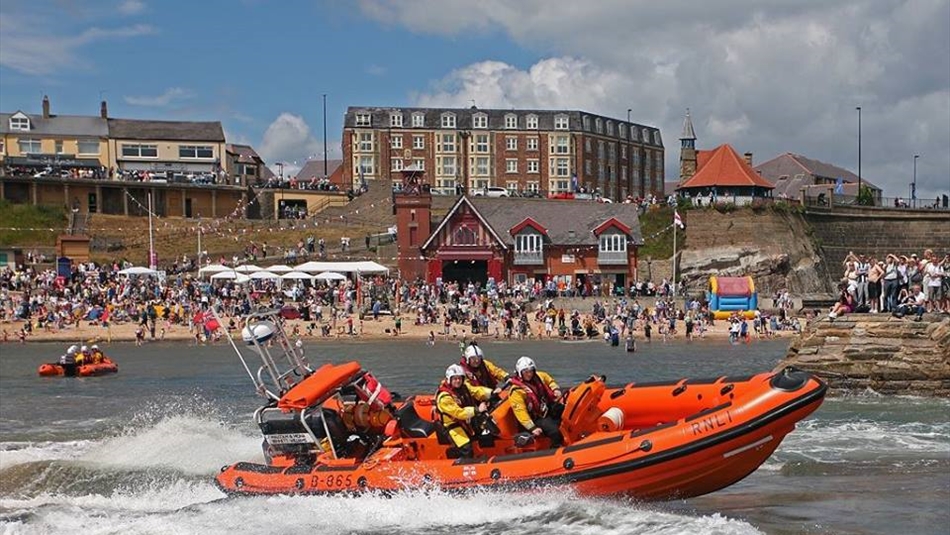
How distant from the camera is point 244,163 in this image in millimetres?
88125

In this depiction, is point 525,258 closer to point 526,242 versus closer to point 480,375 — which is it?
point 526,242

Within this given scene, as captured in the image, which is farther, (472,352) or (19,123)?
(19,123)

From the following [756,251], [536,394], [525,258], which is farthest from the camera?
[756,251]

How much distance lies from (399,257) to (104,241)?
55.6 feet

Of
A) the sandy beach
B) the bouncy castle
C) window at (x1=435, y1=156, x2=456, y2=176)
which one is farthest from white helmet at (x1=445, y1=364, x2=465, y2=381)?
window at (x1=435, y1=156, x2=456, y2=176)

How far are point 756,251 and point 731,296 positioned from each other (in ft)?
28.2

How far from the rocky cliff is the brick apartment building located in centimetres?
2568

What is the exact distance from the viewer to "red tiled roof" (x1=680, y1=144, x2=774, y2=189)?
65.0 meters

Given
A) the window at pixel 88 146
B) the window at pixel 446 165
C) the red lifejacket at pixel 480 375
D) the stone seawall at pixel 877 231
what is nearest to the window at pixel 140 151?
the window at pixel 88 146

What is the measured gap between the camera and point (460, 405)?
47.1ft

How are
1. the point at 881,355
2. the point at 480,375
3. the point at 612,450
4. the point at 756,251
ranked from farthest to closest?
the point at 756,251
the point at 881,355
the point at 480,375
the point at 612,450

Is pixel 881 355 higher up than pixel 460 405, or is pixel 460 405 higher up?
pixel 460 405

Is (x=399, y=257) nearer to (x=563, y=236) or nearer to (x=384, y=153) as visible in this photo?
(x=563, y=236)

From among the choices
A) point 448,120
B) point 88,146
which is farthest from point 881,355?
point 448,120
